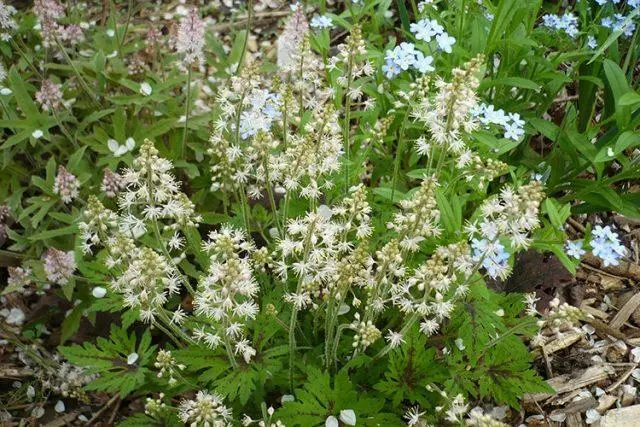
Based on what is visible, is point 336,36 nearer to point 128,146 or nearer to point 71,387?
point 128,146

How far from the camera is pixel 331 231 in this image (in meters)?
2.67

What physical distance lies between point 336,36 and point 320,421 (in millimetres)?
3713

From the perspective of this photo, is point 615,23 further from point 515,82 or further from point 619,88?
point 515,82

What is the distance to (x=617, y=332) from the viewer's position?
12.8 ft

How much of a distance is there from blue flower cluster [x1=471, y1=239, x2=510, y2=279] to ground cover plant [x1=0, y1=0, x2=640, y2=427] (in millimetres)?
16

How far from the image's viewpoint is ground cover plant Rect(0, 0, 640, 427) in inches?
107

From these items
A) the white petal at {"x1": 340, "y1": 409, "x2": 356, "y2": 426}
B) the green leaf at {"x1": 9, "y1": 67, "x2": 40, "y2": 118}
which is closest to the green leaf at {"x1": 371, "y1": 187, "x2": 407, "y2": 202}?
the white petal at {"x1": 340, "y1": 409, "x2": 356, "y2": 426}

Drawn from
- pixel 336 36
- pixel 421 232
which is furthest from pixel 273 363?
pixel 336 36

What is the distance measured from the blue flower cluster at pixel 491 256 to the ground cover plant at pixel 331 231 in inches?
0.6

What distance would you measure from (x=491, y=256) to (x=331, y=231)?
0.69 m

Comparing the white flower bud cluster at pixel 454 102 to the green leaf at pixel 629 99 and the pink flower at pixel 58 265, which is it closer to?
the green leaf at pixel 629 99

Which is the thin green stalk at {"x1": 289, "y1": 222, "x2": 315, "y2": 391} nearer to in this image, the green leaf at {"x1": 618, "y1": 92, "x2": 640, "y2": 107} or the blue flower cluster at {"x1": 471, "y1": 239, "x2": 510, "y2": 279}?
the blue flower cluster at {"x1": 471, "y1": 239, "x2": 510, "y2": 279}

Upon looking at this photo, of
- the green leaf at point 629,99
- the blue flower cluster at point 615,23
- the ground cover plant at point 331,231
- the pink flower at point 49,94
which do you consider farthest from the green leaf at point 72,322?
the blue flower cluster at point 615,23

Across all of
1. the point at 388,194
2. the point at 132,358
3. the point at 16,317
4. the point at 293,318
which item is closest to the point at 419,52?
the point at 388,194
